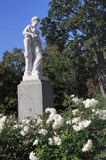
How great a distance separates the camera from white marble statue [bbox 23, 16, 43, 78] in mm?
16703

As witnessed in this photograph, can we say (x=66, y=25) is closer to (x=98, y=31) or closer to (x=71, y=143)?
(x=98, y=31)

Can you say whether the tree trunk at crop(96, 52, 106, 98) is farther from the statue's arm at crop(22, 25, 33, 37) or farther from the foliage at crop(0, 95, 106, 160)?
the foliage at crop(0, 95, 106, 160)

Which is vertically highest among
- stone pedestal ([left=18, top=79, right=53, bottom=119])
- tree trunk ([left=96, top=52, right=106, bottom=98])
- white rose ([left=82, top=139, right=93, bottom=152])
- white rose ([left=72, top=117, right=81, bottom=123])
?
tree trunk ([left=96, top=52, right=106, bottom=98])

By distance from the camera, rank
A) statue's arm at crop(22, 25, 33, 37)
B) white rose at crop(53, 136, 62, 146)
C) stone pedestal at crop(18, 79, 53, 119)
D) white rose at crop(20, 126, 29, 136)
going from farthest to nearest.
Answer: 1. statue's arm at crop(22, 25, 33, 37)
2. stone pedestal at crop(18, 79, 53, 119)
3. white rose at crop(20, 126, 29, 136)
4. white rose at crop(53, 136, 62, 146)

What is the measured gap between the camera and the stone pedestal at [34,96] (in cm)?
1619

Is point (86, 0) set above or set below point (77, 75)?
above

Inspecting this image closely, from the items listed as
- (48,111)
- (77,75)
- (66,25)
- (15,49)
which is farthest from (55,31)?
(48,111)

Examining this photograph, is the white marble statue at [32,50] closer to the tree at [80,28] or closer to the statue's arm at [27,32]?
the statue's arm at [27,32]

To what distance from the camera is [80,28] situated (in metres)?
46.5

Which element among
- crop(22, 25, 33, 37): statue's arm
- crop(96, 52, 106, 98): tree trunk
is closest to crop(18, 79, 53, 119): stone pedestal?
crop(22, 25, 33, 37): statue's arm

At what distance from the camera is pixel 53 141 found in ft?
26.2

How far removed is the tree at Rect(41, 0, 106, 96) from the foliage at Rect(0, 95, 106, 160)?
35.6 metres

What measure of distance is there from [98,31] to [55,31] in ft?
15.4

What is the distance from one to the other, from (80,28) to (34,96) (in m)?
30.8
